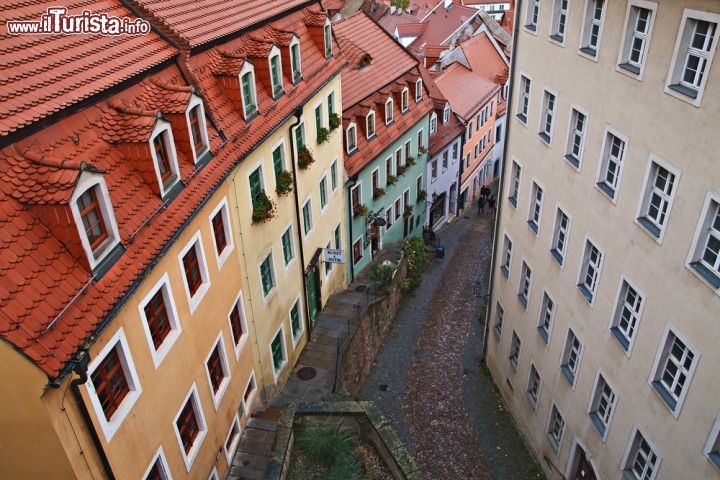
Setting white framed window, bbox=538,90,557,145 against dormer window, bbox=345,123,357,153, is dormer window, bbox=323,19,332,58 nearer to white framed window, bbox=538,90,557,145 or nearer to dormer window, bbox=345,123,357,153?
dormer window, bbox=345,123,357,153

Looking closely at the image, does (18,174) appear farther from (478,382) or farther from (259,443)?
(478,382)

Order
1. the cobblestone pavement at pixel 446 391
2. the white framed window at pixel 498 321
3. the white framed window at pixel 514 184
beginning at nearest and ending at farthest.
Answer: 1. the white framed window at pixel 514 184
2. the cobblestone pavement at pixel 446 391
3. the white framed window at pixel 498 321

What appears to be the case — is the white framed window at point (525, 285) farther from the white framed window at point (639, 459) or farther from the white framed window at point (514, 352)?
the white framed window at point (639, 459)

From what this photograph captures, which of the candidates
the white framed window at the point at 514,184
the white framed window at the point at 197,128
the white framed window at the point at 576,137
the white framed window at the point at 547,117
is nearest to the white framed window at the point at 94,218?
the white framed window at the point at 197,128

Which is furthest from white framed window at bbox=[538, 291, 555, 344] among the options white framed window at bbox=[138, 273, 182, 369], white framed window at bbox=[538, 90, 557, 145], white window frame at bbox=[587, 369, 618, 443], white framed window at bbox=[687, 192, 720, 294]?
white framed window at bbox=[138, 273, 182, 369]

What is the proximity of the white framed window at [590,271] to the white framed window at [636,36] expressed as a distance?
172 inches

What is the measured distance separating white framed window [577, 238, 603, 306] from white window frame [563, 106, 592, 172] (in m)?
2.04

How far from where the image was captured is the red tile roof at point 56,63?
9.12m

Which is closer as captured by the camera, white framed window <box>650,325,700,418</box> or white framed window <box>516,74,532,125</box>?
white framed window <box>650,325,700,418</box>

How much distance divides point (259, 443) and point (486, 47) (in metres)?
40.7

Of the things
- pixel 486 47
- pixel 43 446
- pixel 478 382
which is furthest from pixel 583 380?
pixel 486 47

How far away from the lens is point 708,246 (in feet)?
36.2

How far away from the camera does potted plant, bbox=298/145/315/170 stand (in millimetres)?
20203

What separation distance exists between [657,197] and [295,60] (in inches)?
449
